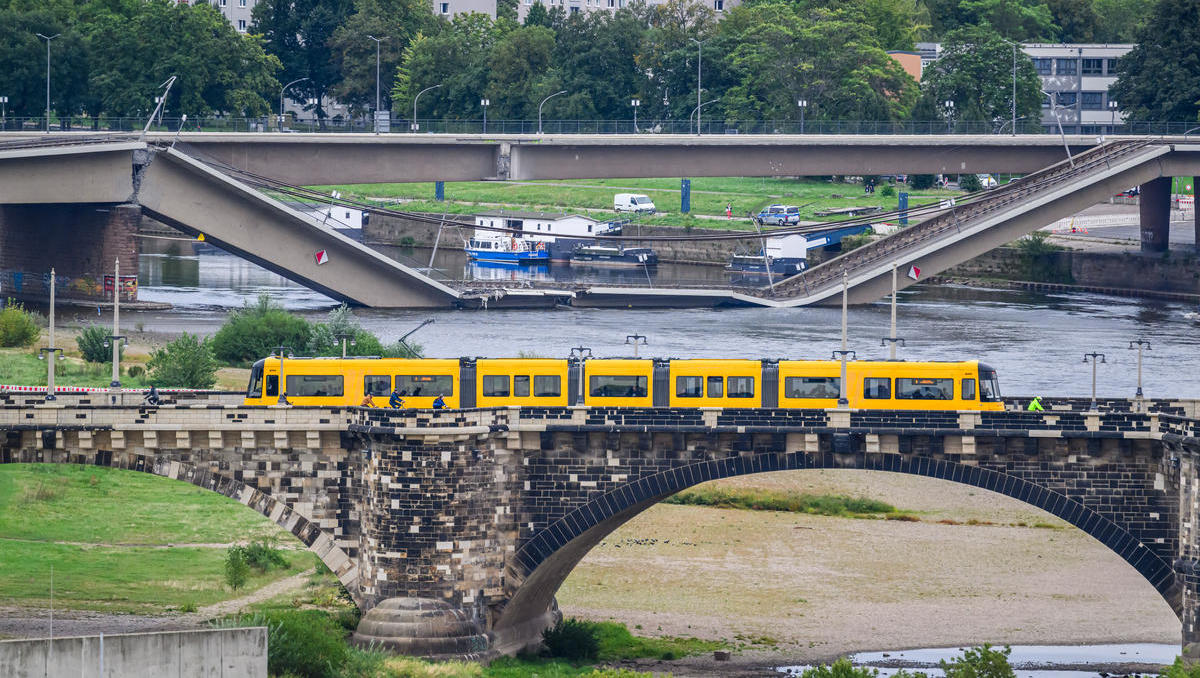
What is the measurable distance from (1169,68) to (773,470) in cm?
9957

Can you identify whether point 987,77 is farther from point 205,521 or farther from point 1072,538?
point 205,521

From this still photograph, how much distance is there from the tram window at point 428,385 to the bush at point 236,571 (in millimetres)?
6805

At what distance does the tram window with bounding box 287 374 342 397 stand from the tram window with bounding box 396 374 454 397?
1.68 m

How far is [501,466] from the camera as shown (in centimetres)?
4647

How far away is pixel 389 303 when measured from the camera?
10675cm

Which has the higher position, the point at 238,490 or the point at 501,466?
the point at 501,466

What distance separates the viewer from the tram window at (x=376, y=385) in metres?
50.2

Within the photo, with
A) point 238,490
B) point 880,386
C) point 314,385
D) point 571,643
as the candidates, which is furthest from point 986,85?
point 238,490

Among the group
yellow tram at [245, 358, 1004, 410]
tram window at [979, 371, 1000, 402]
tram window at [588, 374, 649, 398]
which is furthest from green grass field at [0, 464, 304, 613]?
tram window at [979, 371, 1000, 402]

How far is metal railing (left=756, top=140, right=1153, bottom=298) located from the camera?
10938 cm

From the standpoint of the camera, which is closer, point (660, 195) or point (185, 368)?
point (185, 368)

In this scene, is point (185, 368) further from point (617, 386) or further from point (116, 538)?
point (617, 386)

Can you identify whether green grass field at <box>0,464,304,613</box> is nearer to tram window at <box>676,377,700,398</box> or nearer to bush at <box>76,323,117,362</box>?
tram window at <box>676,377,700,398</box>

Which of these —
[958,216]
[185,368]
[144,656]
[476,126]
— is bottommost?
[144,656]
